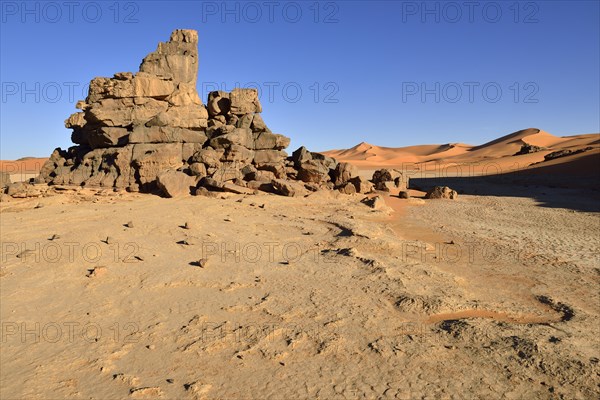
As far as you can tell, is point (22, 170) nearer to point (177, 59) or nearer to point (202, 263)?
point (177, 59)

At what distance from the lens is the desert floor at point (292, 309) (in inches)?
138

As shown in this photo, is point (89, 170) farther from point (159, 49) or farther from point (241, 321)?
point (241, 321)

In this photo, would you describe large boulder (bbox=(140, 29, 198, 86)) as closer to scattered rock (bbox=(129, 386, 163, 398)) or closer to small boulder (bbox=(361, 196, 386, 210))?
small boulder (bbox=(361, 196, 386, 210))

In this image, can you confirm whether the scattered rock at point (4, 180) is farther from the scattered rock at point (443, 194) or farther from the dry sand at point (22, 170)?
the scattered rock at point (443, 194)

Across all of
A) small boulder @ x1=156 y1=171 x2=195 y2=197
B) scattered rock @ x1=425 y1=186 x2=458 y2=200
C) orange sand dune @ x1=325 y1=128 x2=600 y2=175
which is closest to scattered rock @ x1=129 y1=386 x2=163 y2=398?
small boulder @ x1=156 y1=171 x2=195 y2=197

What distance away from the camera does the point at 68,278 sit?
6059mm

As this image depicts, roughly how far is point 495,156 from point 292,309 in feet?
166

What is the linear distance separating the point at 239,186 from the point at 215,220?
4023 mm

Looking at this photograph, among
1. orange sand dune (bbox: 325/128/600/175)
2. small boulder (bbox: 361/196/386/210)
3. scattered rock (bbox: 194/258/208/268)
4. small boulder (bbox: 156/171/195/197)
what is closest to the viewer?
scattered rock (bbox: 194/258/208/268)

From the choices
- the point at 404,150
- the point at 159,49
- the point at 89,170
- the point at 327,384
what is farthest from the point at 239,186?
the point at 404,150

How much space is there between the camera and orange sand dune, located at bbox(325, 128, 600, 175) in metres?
34.3

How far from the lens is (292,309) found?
4953mm

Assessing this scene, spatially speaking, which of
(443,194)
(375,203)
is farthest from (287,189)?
(443,194)

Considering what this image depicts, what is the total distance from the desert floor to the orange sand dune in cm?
2403
